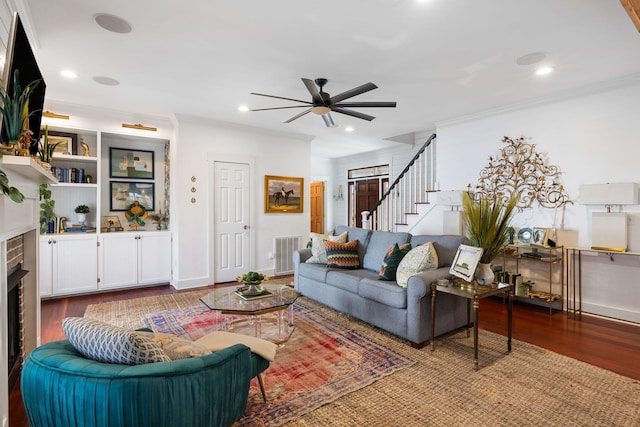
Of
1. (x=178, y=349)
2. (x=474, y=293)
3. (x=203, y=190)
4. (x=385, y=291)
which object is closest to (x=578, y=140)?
(x=474, y=293)

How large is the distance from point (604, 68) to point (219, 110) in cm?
463

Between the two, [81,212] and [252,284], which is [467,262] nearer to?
[252,284]

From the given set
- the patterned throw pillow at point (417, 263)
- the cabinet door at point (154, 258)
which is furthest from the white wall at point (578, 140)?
the cabinet door at point (154, 258)

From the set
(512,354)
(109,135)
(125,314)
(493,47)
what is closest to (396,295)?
(512,354)

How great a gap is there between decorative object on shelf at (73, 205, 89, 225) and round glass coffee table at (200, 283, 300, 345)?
9.63 ft

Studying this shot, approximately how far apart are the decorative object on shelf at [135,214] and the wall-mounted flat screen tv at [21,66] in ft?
9.99

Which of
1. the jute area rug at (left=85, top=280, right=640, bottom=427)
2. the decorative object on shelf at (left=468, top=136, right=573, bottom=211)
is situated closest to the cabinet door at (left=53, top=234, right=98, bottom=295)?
the jute area rug at (left=85, top=280, right=640, bottom=427)

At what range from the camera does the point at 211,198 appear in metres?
5.23

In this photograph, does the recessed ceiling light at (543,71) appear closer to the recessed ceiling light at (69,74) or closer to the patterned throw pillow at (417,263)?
the patterned throw pillow at (417,263)

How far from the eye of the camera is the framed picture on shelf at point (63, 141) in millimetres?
4584

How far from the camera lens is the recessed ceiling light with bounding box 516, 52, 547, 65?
3.05 m

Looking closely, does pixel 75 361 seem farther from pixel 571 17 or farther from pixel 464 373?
pixel 571 17

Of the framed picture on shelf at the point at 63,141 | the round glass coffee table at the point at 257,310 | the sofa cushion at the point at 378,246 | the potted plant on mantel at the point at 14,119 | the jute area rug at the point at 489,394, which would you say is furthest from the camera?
the framed picture on shelf at the point at 63,141

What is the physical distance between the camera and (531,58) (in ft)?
10.2
